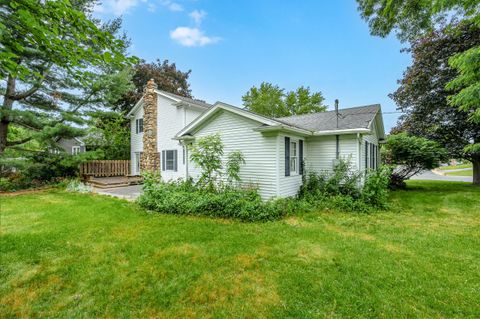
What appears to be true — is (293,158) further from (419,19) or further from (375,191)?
(419,19)

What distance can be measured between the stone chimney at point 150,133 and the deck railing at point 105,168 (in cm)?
246

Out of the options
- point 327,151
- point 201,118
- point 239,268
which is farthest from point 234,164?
point 239,268

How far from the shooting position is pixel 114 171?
16.5m

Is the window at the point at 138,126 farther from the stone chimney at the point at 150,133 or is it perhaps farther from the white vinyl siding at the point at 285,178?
the white vinyl siding at the point at 285,178

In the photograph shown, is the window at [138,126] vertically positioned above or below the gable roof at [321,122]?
above

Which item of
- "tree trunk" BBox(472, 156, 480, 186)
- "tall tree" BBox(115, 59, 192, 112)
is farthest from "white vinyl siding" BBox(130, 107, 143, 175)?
"tree trunk" BBox(472, 156, 480, 186)

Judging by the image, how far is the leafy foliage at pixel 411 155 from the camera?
12109 mm

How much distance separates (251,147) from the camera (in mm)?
8227

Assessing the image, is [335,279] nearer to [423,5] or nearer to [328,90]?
[423,5]

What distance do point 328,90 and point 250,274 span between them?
2934cm

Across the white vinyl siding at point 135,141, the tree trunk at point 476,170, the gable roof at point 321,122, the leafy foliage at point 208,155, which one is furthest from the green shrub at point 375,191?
the white vinyl siding at point 135,141

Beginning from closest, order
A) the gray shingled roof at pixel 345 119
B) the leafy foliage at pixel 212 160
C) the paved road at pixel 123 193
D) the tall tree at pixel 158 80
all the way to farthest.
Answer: the leafy foliage at pixel 212 160, the gray shingled roof at pixel 345 119, the paved road at pixel 123 193, the tall tree at pixel 158 80

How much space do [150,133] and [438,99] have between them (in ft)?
61.6

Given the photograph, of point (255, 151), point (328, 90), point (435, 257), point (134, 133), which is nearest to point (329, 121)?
point (255, 151)
